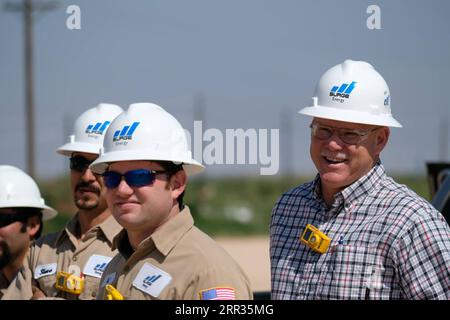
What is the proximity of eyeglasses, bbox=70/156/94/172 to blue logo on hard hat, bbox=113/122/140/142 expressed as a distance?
2.11 m

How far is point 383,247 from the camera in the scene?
4262 mm

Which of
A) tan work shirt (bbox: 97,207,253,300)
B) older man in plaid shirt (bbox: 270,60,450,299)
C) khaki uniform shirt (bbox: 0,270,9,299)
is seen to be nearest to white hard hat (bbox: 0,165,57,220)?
khaki uniform shirt (bbox: 0,270,9,299)

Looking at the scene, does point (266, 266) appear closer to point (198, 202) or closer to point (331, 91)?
point (198, 202)

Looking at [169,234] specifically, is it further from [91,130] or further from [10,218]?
[91,130]

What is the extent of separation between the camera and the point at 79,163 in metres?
6.32

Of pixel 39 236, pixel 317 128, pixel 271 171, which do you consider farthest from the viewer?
pixel 271 171

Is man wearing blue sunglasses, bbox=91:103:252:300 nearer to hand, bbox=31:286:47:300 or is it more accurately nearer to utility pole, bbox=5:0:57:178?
hand, bbox=31:286:47:300

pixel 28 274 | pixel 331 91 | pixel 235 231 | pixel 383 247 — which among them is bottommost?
pixel 235 231

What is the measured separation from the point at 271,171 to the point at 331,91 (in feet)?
18.7

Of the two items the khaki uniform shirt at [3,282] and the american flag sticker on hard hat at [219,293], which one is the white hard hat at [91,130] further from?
the american flag sticker on hard hat at [219,293]

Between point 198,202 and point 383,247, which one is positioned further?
point 198,202

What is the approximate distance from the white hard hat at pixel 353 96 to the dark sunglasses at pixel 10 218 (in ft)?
8.27

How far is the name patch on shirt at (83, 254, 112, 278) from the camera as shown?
17.9 ft

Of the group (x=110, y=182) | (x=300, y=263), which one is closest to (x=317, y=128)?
(x=300, y=263)
